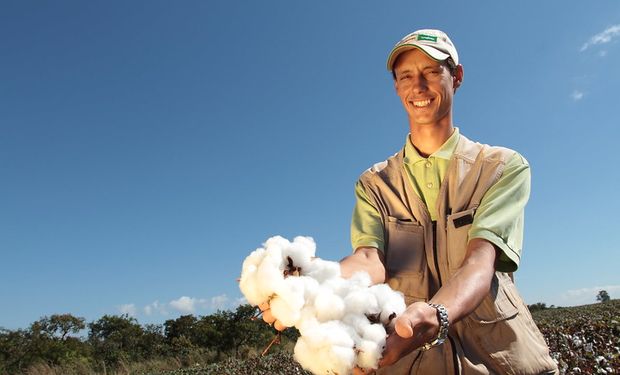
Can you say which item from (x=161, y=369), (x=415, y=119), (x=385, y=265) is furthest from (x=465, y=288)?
(x=161, y=369)

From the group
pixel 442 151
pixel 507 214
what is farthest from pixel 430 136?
pixel 507 214

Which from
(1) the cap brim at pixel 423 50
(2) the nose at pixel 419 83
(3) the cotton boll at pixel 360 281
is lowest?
(3) the cotton boll at pixel 360 281

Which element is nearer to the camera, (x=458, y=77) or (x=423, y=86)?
(x=423, y=86)

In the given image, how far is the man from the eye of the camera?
6.50 feet

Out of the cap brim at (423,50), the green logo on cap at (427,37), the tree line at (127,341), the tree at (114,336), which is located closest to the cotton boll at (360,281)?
the cap brim at (423,50)

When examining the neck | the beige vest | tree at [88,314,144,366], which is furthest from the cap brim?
tree at [88,314,144,366]

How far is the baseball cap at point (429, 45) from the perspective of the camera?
2150 mm

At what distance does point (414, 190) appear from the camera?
2342mm

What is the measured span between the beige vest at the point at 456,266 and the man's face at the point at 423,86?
0.22 meters

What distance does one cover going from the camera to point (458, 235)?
83.4 inches

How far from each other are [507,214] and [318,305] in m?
0.95

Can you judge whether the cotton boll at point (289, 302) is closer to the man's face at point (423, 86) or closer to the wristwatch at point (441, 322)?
the wristwatch at point (441, 322)

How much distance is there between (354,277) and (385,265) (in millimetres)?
649

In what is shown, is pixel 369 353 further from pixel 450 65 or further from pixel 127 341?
pixel 127 341
